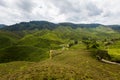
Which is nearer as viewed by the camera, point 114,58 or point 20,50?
point 114,58

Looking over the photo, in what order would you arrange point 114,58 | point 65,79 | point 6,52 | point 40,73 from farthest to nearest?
point 6,52
point 114,58
point 40,73
point 65,79

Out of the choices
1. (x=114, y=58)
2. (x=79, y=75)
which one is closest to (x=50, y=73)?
(x=79, y=75)

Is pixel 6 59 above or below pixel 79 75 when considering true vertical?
below

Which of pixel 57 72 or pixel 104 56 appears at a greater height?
pixel 57 72

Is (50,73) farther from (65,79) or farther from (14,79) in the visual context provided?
(14,79)

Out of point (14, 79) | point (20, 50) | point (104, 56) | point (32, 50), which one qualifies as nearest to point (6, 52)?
point (20, 50)

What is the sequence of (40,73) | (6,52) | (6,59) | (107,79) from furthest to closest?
(6,52)
(6,59)
(107,79)
(40,73)

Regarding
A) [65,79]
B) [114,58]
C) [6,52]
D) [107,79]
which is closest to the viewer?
[65,79]

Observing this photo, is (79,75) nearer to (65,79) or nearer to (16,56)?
(65,79)

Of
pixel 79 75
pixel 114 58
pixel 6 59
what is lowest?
pixel 6 59
